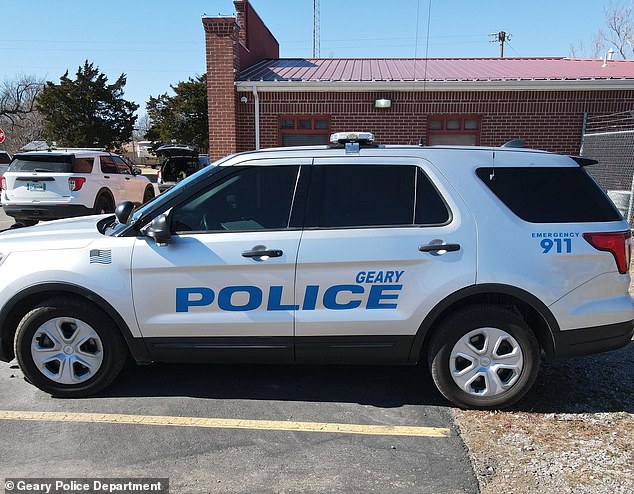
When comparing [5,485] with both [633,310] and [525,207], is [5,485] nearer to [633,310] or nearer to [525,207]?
[525,207]

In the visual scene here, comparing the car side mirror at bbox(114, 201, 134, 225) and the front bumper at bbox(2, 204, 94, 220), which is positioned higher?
the car side mirror at bbox(114, 201, 134, 225)

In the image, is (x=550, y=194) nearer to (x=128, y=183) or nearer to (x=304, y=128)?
(x=304, y=128)

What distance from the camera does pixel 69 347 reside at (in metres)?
3.50

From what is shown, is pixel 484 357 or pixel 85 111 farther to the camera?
pixel 85 111

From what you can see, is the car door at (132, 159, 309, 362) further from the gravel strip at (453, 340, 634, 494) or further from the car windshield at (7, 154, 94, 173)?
the car windshield at (7, 154, 94, 173)

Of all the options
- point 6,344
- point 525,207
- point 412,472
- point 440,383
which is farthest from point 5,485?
point 525,207

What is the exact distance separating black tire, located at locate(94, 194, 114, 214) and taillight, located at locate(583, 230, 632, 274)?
9982 millimetres

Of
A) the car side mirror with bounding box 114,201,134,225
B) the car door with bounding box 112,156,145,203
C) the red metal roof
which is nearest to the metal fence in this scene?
the red metal roof

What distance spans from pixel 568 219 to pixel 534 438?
4.73 ft

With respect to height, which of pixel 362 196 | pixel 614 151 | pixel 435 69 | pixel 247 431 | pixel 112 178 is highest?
pixel 435 69

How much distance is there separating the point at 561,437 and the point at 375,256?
1.63m

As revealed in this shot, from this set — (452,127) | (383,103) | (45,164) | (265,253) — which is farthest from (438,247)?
(45,164)

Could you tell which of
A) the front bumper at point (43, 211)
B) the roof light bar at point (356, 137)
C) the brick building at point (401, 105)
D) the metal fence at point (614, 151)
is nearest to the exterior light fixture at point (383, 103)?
the brick building at point (401, 105)

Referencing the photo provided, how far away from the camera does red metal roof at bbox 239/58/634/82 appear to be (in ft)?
35.1
